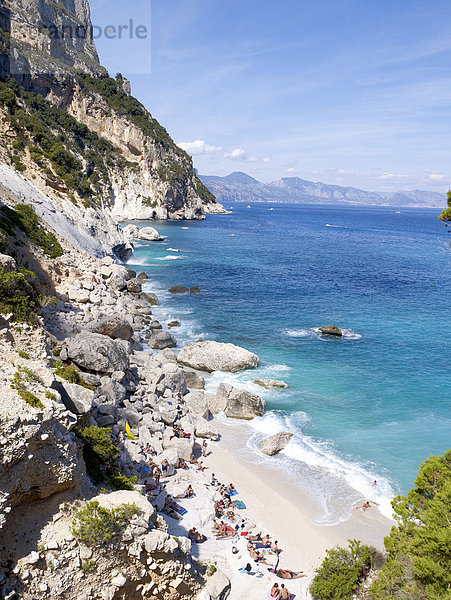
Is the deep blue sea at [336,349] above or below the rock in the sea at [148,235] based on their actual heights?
below

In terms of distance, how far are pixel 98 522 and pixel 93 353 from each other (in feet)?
43.7

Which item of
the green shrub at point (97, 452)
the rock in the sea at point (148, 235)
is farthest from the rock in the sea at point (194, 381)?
the rock in the sea at point (148, 235)

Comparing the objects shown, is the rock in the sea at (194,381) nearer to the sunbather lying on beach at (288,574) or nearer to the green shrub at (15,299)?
the sunbather lying on beach at (288,574)

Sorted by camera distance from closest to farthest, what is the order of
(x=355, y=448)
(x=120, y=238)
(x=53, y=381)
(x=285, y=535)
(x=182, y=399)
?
(x=53, y=381)
(x=285, y=535)
(x=355, y=448)
(x=182, y=399)
(x=120, y=238)

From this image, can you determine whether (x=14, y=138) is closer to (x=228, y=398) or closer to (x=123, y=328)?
(x=123, y=328)

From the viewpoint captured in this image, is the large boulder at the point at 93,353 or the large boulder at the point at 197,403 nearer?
the large boulder at the point at 93,353

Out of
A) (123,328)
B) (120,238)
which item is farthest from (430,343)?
(120,238)

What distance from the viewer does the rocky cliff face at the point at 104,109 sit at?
10038 centimetres

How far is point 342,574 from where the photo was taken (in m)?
13.2

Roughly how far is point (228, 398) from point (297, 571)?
12.1 metres

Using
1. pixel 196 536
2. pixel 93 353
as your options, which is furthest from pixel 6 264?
pixel 196 536

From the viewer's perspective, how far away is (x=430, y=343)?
128 feet

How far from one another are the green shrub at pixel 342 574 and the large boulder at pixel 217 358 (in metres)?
19.1

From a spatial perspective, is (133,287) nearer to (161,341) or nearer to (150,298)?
(150,298)
